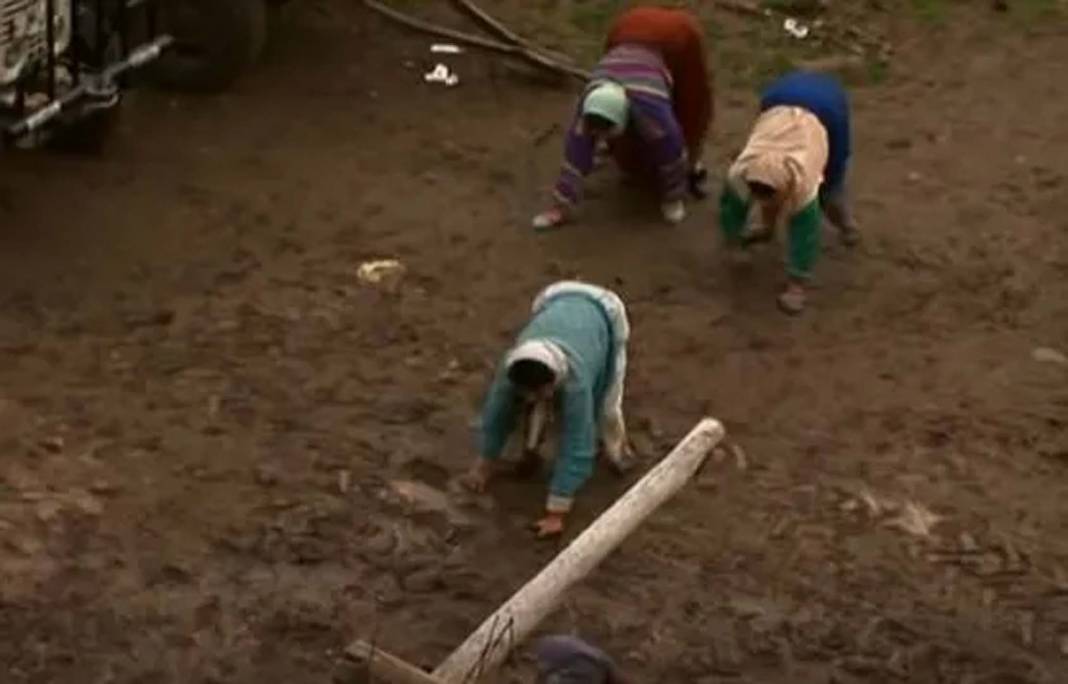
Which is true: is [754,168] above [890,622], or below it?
above

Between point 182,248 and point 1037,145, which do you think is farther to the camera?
point 1037,145

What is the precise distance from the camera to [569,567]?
603 centimetres

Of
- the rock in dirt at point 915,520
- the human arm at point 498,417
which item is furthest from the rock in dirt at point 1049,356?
the human arm at point 498,417

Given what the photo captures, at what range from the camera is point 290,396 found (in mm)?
8133

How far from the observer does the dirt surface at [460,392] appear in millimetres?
6891

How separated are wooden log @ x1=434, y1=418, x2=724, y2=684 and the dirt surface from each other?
20.0 inches

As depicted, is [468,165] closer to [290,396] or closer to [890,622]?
[290,396]

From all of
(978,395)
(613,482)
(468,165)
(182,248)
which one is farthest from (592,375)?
(468,165)

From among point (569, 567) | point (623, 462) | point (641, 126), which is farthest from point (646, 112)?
Answer: point (569, 567)

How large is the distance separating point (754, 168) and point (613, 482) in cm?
176

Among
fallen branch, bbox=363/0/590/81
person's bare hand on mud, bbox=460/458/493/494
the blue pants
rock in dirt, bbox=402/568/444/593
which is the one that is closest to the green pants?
the blue pants

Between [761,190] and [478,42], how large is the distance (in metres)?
3.04

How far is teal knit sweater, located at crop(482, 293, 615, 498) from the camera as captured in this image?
729 centimetres

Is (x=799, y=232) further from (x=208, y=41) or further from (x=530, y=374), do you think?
(x=208, y=41)
